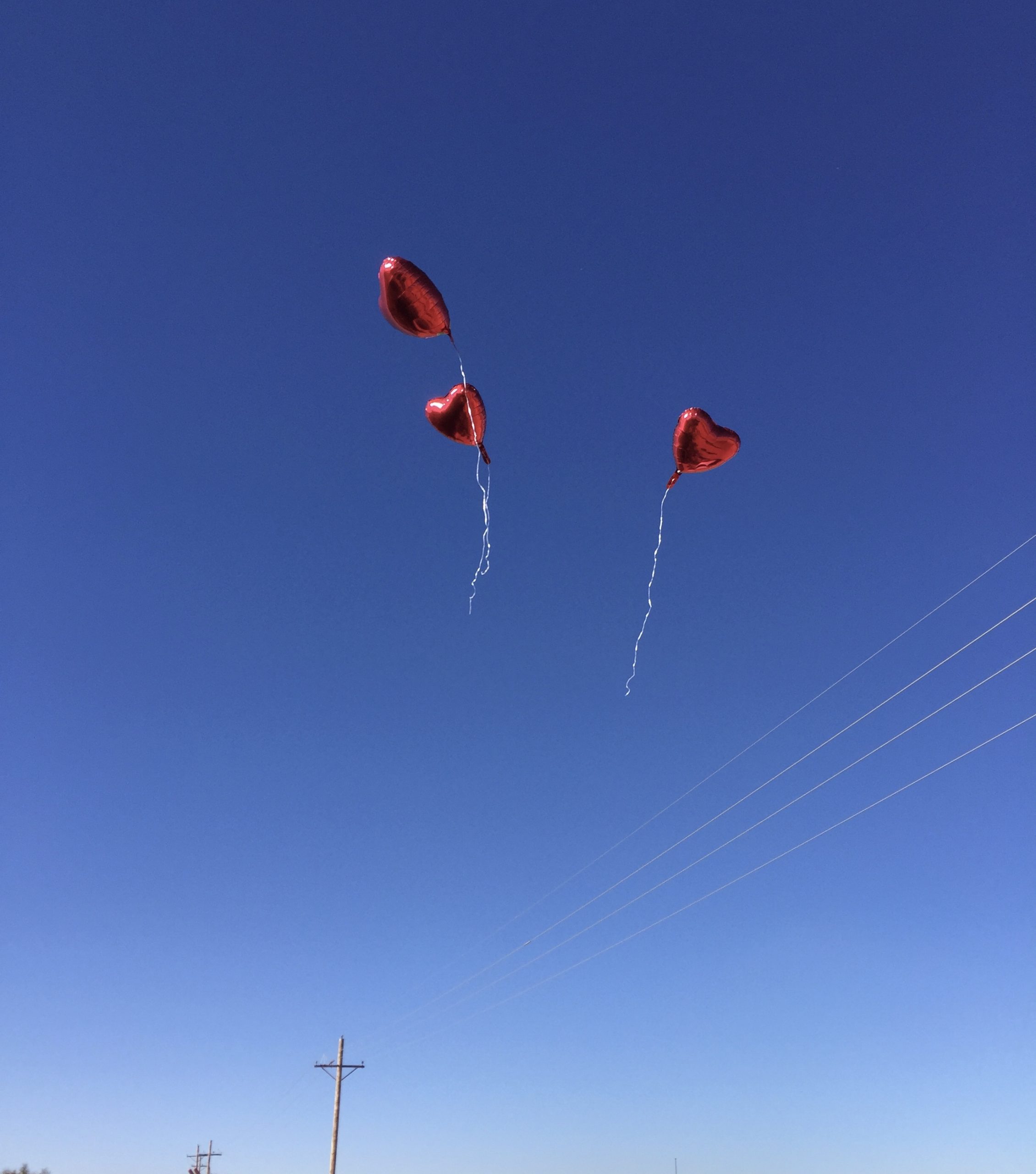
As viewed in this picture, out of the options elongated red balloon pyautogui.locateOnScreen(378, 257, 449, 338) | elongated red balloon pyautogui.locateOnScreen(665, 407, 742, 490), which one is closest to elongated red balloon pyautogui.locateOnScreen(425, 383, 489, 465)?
elongated red balloon pyautogui.locateOnScreen(378, 257, 449, 338)

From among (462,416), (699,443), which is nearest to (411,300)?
(462,416)

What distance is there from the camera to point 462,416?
13.5 metres

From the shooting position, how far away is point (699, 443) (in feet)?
45.3

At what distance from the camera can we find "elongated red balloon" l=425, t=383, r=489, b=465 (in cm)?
1330

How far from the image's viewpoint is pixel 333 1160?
28438mm

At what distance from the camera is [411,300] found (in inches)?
482

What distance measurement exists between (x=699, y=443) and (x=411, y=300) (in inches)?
184

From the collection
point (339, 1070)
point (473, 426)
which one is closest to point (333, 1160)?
point (339, 1070)

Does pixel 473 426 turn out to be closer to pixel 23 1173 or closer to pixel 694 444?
pixel 694 444

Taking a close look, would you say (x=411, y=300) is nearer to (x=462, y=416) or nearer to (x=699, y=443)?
(x=462, y=416)

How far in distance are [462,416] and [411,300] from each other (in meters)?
1.88

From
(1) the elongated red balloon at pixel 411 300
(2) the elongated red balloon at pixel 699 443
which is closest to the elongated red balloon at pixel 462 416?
(1) the elongated red balloon at pixel 411 300

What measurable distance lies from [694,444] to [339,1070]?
27.3 m

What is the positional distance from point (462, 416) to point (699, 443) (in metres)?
3.53
